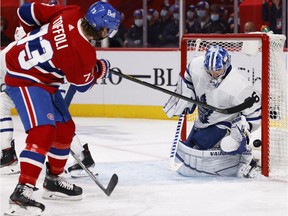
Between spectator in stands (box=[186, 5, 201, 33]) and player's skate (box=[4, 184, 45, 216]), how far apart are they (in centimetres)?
482

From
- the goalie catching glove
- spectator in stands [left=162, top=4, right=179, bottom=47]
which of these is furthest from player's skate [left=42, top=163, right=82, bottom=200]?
spectator in stands [left=162, top=4, right=179, bottom=47]

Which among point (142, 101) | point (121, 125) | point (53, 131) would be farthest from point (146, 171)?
point (142, 101)

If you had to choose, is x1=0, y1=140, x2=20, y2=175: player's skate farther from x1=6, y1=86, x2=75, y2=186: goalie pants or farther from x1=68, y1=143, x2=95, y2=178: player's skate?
x1=6, y1=86, x2=75, y2=186: goalie pants

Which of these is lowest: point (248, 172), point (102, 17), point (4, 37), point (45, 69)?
point (248, 172)

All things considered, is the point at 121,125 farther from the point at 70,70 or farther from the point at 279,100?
the point at 70,70

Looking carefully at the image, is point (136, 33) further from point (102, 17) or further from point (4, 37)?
point (102, 17)

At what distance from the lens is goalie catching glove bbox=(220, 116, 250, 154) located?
4359 millimetres

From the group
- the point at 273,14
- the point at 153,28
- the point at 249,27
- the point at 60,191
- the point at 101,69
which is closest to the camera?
the point at 101,69

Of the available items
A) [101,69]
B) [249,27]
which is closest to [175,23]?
[249,27]

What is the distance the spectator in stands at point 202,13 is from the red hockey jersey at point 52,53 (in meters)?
4.54

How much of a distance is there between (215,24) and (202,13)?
8.4 inches

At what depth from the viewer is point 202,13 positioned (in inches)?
320

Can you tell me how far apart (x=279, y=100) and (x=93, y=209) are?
4.90 feet

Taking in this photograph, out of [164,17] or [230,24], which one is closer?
[230,24]
